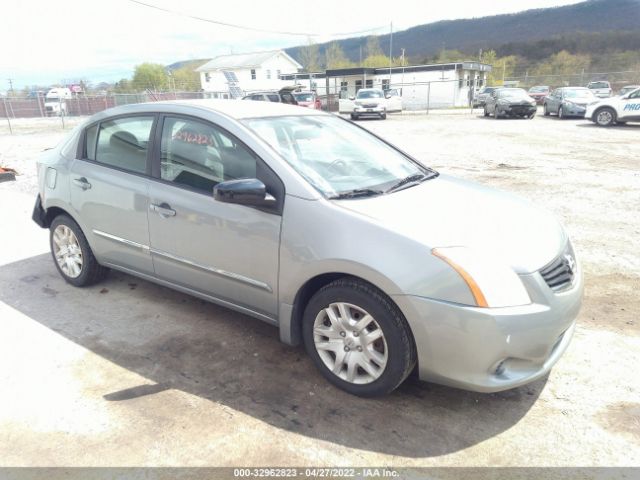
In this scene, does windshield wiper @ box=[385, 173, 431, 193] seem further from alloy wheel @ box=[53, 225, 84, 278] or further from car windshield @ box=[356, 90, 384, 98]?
car windshield @ box=[356, 90, 384, 98]

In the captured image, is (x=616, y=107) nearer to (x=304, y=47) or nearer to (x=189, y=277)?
(x=189, y=277)

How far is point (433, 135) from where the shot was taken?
17.5 metres

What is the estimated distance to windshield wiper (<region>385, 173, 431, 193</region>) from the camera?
10.4 ft

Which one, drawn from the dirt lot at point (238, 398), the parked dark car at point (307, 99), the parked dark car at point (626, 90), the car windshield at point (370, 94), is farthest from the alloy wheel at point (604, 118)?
the dirt lot at point (238, 398)

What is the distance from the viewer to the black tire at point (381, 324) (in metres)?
2.55

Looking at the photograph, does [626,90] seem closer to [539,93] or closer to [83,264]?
[539,93]

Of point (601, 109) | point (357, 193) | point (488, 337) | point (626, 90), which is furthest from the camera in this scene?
point (626, 90)

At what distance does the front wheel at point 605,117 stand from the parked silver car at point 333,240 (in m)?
18.5

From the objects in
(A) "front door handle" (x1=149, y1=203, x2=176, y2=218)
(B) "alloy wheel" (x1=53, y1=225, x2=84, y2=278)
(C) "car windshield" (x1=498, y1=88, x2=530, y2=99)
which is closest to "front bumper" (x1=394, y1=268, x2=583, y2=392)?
(A) "front door handle" (x1=149, y1=203, x2=176, y2=218)

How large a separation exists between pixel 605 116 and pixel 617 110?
0.66 meters

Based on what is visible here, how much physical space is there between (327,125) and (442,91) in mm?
43386

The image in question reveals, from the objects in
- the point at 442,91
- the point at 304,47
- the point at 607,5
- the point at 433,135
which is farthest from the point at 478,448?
the point at 607,5

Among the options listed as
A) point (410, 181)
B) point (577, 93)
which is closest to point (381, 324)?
point (410, 181)

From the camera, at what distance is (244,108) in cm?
355
